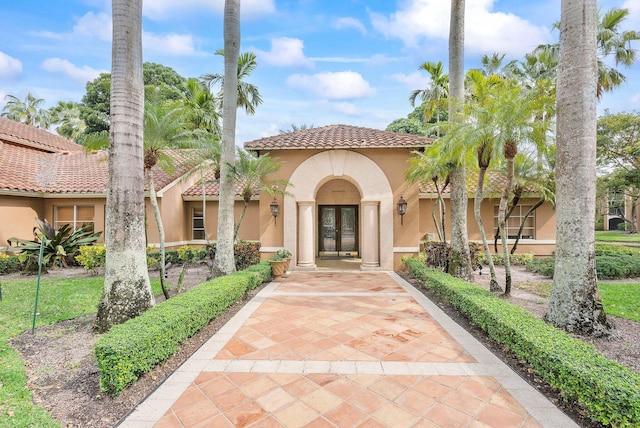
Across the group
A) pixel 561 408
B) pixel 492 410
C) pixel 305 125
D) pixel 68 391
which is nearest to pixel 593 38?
pixel 561 408

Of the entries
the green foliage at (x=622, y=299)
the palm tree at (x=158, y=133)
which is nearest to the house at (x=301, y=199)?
the palm tree at (x=158, y=133)

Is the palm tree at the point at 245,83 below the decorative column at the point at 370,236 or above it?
above

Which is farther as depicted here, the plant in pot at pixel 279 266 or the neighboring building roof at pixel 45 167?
the neighboring building roof at pixel 45 167

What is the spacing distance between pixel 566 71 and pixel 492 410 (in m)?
5.59

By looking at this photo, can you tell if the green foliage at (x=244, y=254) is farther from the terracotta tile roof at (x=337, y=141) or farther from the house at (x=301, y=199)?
the terracotta tile roof at (x=337, y=141)

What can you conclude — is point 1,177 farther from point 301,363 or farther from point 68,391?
point 301,363

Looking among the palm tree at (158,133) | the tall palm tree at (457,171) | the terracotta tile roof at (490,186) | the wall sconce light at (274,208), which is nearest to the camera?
the palm tree at (158,133)

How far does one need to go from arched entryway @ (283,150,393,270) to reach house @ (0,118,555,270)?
0.04 m

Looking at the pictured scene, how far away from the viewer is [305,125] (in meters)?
35.8

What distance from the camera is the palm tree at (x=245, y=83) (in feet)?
53.1

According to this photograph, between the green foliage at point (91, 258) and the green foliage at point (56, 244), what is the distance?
99cm

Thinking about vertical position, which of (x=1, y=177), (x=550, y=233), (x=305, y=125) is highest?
(x=305, y=125)

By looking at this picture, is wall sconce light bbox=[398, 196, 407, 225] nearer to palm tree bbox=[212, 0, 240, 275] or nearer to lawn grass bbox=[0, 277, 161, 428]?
palm tree bbox=[212, 0, 240, 275]

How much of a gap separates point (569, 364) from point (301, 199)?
10.3m
